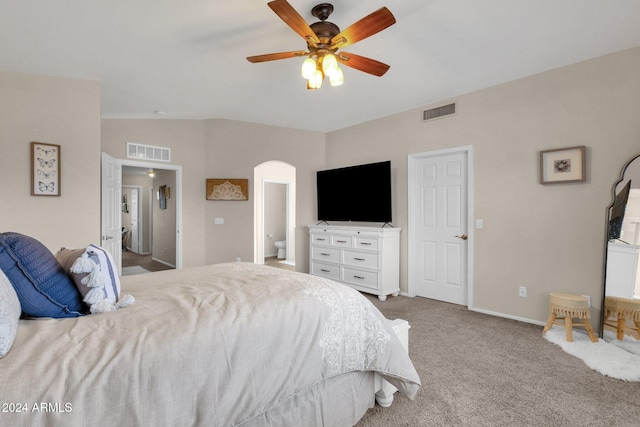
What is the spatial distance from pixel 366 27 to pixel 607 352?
Result: 309 centimetres

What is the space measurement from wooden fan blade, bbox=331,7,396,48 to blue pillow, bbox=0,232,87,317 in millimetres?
2006

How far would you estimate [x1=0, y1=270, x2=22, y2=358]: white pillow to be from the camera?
3.15ft

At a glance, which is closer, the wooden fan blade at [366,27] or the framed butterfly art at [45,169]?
the wooden fan blade at [366,27]

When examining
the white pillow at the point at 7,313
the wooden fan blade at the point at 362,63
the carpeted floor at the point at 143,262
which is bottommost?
the carpeted floor at the point at 143,262

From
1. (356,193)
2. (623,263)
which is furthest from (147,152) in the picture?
(623,263)

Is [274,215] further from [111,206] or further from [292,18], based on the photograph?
[292,18]

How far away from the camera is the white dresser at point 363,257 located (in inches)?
167

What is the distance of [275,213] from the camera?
27.2 ft

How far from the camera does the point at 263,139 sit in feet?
17.2

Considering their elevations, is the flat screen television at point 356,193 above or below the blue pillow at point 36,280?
above

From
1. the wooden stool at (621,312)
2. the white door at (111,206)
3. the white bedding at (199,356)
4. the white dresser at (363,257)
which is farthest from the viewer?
the white dresser at (363,257)

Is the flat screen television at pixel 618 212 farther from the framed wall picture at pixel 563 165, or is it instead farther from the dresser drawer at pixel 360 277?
the dresser drawer at pixel 360 277

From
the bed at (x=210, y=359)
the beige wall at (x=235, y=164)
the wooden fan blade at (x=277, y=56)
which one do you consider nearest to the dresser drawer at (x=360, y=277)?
the beige wall at (x=235, y=164)

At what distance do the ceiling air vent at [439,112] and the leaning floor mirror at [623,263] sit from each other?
1.79 metres
